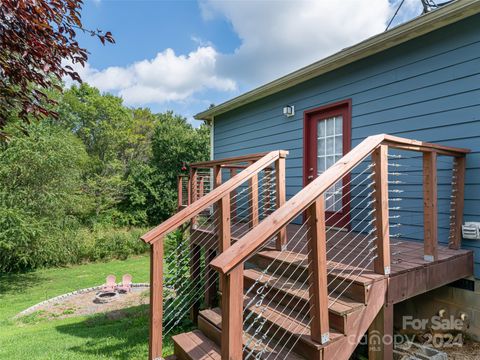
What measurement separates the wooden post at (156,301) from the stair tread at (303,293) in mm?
814

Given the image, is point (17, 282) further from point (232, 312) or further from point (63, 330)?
point (232, 312)

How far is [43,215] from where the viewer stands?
376 inches

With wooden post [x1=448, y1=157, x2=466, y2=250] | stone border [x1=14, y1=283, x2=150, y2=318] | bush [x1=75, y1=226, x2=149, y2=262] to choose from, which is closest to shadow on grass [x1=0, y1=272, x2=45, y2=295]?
bush [x1=75, y1=226, x2=149, y2=262]

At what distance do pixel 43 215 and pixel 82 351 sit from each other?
7.37 metres

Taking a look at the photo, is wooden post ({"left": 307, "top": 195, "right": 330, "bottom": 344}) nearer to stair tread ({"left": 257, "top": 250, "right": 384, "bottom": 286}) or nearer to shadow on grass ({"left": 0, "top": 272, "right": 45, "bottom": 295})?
stair tread ({"left": 257, "top": 250, "right": 384, "bottom": 286})

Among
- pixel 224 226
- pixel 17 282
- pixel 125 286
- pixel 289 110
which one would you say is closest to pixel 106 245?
pixel 17 282

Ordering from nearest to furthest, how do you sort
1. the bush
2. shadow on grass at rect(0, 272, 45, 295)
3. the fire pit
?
the fire pit
shadow on grass at rect(0, 272, 45, 295)
the bush

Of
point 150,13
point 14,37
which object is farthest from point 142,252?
point 14,37

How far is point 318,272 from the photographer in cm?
193

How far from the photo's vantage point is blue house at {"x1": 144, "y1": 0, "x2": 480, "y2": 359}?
79.2 inches

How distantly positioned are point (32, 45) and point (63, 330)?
14.4 ft

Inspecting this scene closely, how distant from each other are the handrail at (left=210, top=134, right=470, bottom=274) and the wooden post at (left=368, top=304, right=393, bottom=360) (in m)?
1.14

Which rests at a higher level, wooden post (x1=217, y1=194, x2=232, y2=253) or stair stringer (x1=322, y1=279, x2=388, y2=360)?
wooden post (x1=217, y1=194, x2=232, y2=253)

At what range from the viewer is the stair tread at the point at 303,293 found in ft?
7.03
